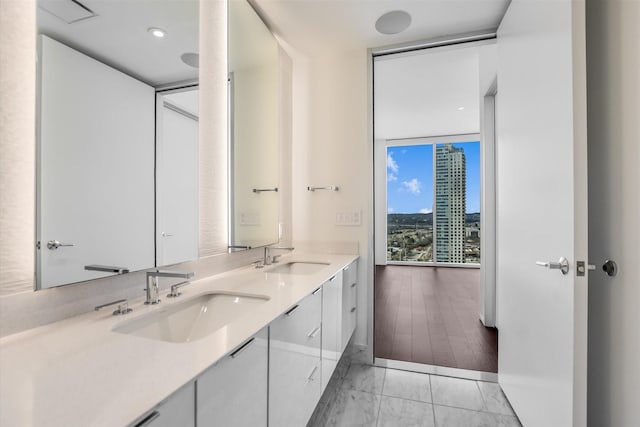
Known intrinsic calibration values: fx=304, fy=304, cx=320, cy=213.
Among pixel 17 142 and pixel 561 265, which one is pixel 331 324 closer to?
pixel 561 265

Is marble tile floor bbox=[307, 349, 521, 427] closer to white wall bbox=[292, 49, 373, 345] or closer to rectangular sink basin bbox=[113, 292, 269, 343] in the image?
white wall bbox=[292, 49, 373, 345]

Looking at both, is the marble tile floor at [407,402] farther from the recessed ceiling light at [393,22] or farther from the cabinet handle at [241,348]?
the recessed ceiling light at [393,22]

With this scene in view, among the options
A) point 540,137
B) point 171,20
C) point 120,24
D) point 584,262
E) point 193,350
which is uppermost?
point 171,20

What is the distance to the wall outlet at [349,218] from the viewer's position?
7.50 ft

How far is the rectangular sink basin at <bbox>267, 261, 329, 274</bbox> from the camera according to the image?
1.99m

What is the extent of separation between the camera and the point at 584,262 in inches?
42.1

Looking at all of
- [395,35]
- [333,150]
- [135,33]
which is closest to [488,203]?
[333,150]

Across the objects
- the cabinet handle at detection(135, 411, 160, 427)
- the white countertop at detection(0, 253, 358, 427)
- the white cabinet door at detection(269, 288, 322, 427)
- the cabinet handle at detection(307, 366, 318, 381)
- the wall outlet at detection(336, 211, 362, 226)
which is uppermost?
the wall outlet at detection(336, 211, 362, 226)

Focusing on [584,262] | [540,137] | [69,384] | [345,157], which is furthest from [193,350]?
[345,157]

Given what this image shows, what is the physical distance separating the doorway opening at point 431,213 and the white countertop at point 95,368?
1.77 m

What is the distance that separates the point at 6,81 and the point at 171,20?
71cm

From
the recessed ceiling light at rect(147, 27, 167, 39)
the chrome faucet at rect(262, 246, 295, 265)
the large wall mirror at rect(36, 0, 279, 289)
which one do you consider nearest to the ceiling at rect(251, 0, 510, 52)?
the large wall mirror at rect(36, 0, 279, 289)

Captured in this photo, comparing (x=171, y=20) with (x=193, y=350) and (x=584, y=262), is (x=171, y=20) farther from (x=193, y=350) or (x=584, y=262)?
(x=584, y=262)

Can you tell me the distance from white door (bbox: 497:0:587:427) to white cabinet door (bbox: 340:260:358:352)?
93 cm
